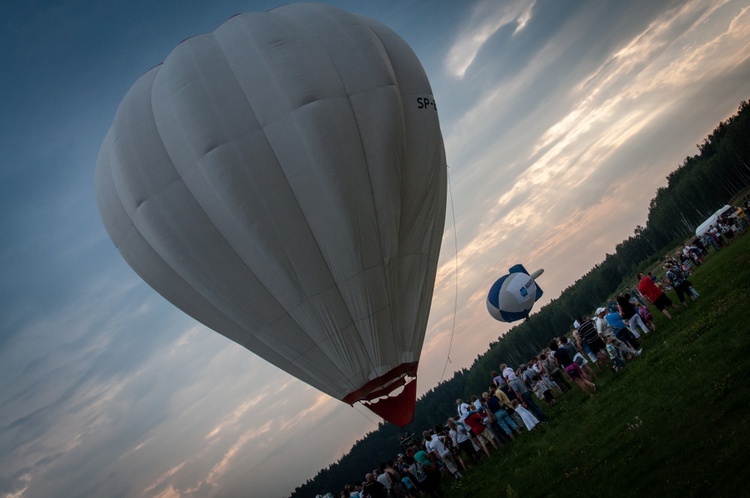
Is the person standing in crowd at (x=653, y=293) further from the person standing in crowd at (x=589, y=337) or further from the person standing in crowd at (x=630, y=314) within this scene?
the person standing in crowd at (x=589, y=337)

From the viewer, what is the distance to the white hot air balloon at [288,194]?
11.9m

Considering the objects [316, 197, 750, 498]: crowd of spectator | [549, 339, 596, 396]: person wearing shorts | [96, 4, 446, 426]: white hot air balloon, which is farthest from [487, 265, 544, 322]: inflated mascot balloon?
[96, 4, 446, 426]: white hot air balloon

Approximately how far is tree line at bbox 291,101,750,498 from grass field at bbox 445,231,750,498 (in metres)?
47.3

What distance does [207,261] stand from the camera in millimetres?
12320

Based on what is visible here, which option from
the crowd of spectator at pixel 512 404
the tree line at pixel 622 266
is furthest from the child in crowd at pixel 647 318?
the tree line at pixel 622 266

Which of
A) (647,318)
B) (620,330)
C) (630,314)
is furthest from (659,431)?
(647,318)

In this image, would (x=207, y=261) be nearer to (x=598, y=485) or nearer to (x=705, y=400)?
(x=598, y=485)

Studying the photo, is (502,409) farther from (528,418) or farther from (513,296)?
(513,296)

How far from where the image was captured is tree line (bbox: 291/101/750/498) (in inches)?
3440

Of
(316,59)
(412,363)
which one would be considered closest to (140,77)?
(316,59)

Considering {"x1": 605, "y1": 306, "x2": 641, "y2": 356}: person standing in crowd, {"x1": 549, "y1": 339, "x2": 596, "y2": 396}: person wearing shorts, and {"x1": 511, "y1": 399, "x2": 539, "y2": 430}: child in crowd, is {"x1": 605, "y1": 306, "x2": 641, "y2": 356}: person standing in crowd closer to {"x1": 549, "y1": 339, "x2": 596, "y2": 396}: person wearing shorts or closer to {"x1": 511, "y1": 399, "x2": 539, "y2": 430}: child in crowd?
{"x1": 549, "y1": 339, "x2": 596, "y2": 396}: person wearing shorts

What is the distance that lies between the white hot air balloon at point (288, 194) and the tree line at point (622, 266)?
4734 centimetres

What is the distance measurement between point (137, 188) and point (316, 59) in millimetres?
5089

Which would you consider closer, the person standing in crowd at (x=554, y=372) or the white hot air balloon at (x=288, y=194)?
the white hot air balloon at (x=288, y=194)
